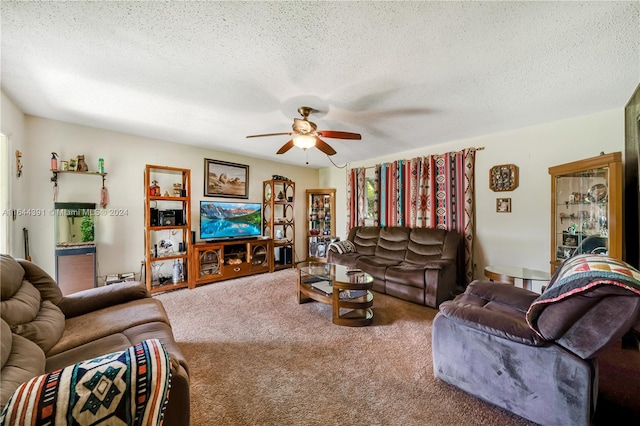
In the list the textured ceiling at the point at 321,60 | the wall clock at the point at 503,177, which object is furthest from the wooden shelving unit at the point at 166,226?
the wall clock at the point at 503,177

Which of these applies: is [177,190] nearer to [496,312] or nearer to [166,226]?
[166,226]

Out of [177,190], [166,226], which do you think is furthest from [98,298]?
[177,190]

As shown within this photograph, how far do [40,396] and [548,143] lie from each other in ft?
14.9

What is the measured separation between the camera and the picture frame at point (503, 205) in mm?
3314

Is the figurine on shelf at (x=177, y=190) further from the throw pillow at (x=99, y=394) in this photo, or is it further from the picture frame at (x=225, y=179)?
the throw pillow at (x=99, y=394)

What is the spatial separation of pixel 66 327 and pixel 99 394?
1317 millimetres

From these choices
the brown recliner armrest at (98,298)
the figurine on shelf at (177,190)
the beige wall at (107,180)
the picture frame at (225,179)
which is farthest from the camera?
the picture frame at (225,179)

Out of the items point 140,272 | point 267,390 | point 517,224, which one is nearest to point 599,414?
point 267,390

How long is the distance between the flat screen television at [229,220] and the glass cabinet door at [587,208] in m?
4.42

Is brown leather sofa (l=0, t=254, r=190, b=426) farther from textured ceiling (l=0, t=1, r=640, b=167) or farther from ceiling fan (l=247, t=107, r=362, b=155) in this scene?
ceiling fan (l=247, t=107, r=362, b=155)

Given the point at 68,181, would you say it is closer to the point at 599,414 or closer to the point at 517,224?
the point at 599,414

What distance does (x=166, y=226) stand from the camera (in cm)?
356

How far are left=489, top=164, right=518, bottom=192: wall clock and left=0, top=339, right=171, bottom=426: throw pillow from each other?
4.07 metres

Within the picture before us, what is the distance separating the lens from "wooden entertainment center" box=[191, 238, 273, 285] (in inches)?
152
